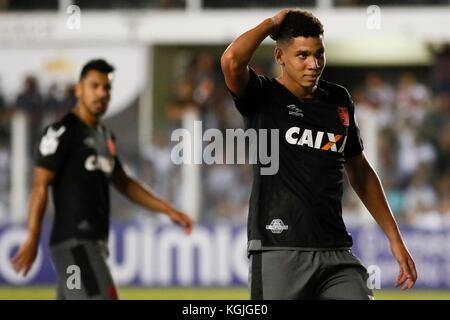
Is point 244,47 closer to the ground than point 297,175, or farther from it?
farther from it

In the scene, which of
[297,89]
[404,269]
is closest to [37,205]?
[297,89]

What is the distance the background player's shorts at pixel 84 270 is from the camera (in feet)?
22.9

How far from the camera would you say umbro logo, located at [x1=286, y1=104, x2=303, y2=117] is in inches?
221

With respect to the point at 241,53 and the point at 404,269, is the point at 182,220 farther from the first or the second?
the point at 241,53

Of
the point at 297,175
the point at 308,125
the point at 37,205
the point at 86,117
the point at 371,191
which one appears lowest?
the point at 37,205

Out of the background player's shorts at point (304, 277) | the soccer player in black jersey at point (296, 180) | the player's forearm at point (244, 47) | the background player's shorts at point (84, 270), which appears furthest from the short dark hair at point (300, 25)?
the background player's shorts at point (84, 270)

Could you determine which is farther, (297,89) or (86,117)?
(86,117)

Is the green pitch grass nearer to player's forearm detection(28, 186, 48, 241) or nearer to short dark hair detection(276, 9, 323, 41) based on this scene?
player's forearm detection(28, 186, 48, 241)

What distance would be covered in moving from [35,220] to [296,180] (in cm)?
Result: 248

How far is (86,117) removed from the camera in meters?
7.77

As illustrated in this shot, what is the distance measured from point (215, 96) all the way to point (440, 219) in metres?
4.11

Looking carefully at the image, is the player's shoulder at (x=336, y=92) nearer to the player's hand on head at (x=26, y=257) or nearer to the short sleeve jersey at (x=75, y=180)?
the short sleeve jersey at (x=75, y=180)

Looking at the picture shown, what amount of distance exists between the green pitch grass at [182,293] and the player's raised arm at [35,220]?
6372 millimetres

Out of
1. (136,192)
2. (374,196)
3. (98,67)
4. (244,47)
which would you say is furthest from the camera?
(136,192)
